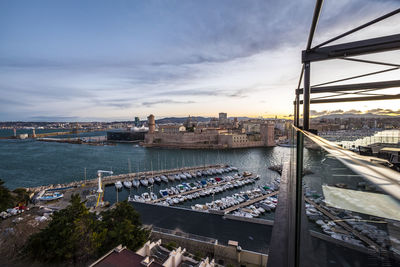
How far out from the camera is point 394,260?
185 mm

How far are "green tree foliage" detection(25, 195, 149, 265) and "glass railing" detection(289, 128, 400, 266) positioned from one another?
146 inches

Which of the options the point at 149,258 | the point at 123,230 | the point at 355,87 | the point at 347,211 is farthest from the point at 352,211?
the point at 123,230

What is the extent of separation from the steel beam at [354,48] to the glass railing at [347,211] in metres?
0.36

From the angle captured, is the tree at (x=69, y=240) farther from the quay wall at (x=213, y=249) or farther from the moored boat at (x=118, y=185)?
the moored boat at (x=118, y=185)

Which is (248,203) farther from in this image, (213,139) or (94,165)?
(213,139)

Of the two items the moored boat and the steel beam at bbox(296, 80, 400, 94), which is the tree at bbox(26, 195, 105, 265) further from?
the moored boat

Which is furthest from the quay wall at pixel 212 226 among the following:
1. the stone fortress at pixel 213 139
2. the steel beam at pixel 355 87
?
the stone fortress at pixel 213 139

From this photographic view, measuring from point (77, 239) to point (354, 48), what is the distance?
4.25 meters

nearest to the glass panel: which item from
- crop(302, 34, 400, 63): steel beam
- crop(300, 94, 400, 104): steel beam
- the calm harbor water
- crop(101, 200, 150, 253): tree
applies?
crop(302, 34, 400, 63): steel beam

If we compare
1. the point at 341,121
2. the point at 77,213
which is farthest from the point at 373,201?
the point at 77,213

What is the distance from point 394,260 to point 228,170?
12.3 m

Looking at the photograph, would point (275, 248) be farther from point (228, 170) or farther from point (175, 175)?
point (228, 170)

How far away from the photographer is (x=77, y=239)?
3410 mm

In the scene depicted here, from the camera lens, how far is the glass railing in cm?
18
